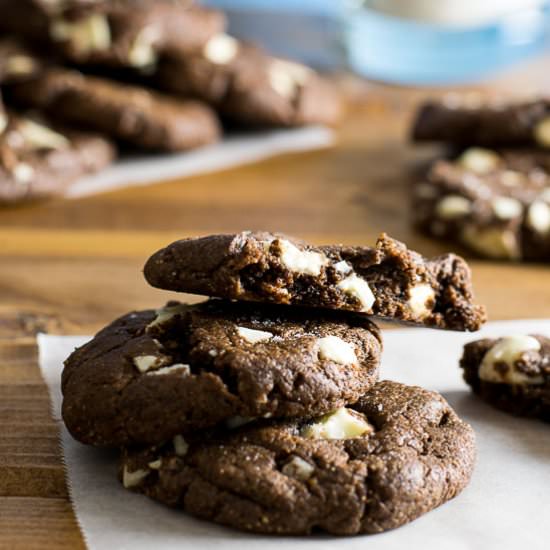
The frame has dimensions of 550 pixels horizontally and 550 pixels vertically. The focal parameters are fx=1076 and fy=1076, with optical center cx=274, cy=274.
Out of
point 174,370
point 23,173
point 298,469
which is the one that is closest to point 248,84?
point 23,173

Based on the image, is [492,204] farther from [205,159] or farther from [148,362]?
[148,362]

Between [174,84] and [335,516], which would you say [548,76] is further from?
[335,516]

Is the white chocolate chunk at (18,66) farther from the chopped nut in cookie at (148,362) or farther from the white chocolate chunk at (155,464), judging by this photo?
the white chocolate chunk at (155,464)

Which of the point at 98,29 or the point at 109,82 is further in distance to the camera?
the point at 109,82

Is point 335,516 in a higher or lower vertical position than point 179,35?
lower

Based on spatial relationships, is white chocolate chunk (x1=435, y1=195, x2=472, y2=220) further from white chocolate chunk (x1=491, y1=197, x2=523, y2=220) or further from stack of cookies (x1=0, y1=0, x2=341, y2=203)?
stack of cookies (x1=0, y1=0, x2=341, y2=203)

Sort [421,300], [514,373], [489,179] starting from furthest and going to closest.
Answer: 1. [489,179]
2. [514,373]
3. [421,300]

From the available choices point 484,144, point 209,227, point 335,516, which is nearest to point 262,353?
point 335,516
